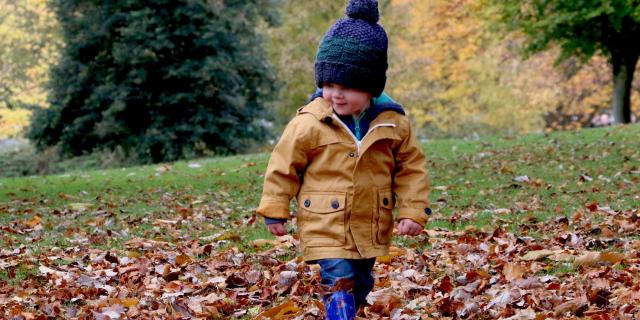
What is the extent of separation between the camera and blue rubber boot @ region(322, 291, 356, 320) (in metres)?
4.26

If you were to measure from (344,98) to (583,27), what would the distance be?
20996 mm

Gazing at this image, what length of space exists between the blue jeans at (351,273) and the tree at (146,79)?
21.6 m

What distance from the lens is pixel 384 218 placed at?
438 cm

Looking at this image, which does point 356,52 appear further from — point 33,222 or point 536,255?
point 33,222

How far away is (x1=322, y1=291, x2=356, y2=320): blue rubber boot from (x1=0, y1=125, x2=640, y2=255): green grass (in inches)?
129

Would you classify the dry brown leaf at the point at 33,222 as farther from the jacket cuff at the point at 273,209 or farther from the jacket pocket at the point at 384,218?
the jacket pocket at the point at 384,218

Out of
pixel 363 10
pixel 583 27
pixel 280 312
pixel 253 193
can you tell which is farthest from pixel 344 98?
pixel 583 27

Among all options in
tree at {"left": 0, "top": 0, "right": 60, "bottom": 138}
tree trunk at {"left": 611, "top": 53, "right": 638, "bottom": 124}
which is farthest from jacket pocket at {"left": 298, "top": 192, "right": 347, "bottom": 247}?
tree at {"left": 0, "top": 0, "right": 60, "bottom": 138}

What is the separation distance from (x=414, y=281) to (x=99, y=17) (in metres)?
21.9

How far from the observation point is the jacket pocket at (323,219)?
13.9 ft

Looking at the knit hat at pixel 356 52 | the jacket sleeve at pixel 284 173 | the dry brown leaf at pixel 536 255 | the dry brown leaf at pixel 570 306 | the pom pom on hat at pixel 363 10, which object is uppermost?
the pom pom on hat at pixel 363 10

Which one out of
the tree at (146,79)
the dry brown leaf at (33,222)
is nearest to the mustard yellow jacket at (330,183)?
the dry brown leaf at (33,222)

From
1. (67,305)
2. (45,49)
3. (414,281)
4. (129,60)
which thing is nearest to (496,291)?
(414,281)

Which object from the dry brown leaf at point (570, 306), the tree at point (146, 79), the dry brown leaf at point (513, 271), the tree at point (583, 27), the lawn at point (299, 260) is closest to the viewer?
the dry brown leaf at point (570, 306)
